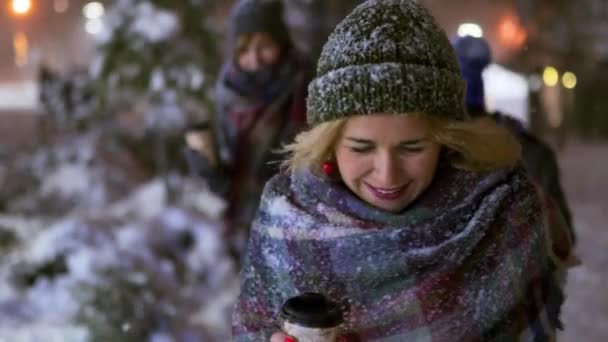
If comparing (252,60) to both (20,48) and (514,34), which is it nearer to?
(514,34)

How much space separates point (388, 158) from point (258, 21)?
2.26 meters

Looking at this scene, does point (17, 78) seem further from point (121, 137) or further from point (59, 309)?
point (59, 309)

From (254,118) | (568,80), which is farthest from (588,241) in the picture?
(254,118)

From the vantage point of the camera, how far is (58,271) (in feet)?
19.2

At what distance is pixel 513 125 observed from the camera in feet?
11.2

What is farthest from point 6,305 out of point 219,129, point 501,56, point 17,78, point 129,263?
point 17,78

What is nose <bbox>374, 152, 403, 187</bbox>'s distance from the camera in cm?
199

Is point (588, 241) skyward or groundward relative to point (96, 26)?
groundward

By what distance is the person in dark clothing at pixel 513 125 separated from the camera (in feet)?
11.0

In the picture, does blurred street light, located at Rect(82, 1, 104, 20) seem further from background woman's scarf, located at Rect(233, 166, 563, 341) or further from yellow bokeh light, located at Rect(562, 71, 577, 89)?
background woman's scarf, located at Rect(233, 166, 563, 341)

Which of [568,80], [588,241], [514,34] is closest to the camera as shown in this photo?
[588,241]

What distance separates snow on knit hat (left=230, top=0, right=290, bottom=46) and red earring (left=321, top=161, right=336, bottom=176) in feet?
6.68

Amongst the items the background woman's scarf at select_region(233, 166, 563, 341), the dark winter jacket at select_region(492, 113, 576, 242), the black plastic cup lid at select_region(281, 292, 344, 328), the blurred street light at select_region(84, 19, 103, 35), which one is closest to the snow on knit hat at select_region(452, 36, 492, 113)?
the dark winter jacket at select_region(492, 113, 576, 242)

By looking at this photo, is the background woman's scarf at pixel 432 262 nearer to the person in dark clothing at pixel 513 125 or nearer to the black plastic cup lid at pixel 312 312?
the black plastic cup lid at pixel 312 312
